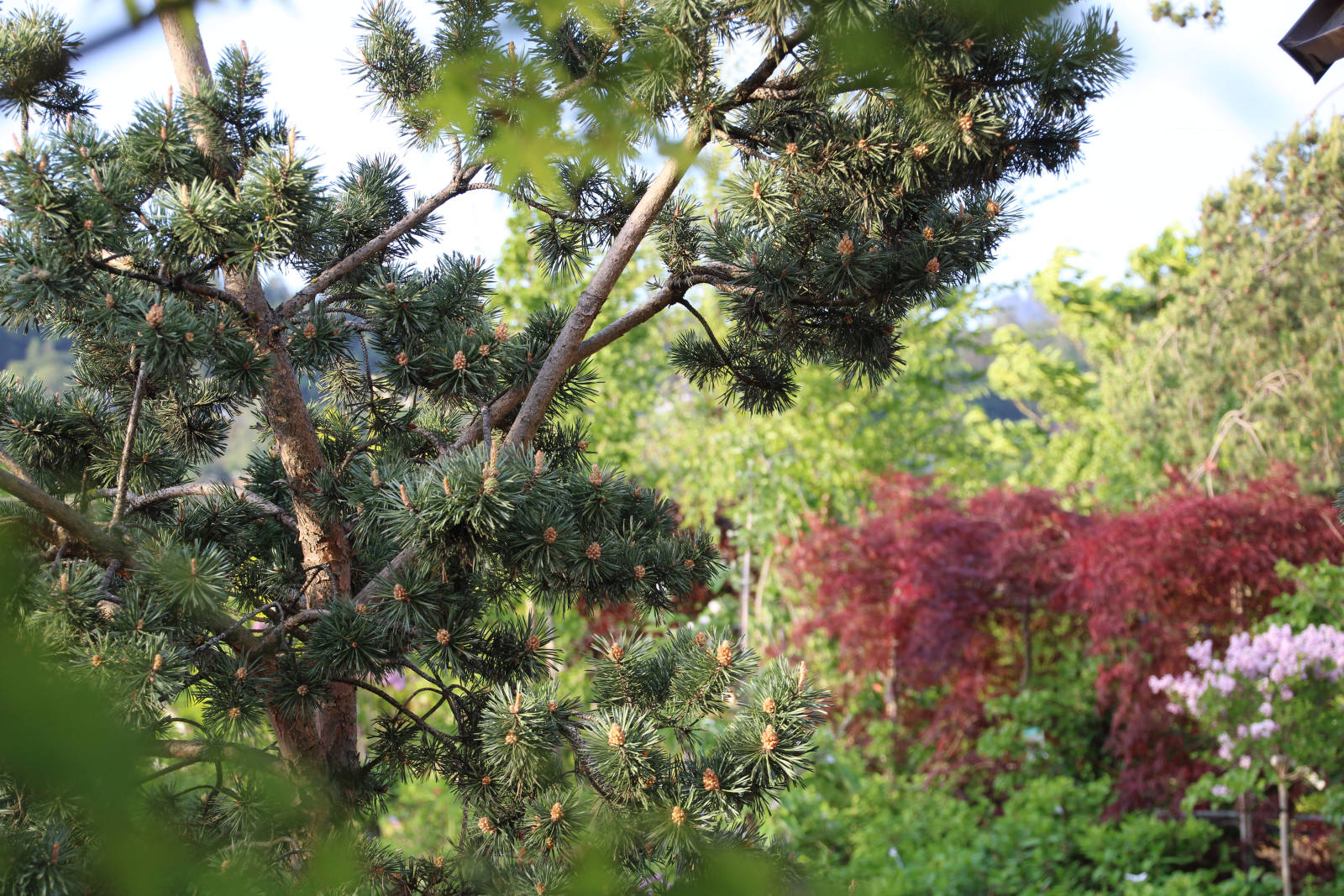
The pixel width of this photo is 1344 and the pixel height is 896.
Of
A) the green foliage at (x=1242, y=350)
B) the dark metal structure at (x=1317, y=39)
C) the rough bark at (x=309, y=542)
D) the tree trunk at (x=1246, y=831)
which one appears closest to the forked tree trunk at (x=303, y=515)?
the rough bark at (x=309, y=542)

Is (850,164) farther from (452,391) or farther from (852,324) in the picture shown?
(452,391)

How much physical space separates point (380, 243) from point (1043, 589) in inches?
143

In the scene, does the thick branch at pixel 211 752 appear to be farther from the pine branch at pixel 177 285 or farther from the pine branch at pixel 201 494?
the pine branch at pixel 177 285

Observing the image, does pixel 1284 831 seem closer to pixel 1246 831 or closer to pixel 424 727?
pixel 1246 831

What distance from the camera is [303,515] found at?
1.72 meters

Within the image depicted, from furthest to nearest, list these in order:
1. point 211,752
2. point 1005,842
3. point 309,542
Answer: point 1005,842
point 309,542
point 211,752

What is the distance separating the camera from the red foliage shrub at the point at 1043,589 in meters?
3.84

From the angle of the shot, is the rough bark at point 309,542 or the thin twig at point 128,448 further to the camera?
the rough bark at point 309,542

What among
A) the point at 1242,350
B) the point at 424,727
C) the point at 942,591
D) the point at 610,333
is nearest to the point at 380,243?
the point at 610,333

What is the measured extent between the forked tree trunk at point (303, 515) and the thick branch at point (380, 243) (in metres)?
0.06

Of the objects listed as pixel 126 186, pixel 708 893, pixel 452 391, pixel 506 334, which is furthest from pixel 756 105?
pixel 708 893

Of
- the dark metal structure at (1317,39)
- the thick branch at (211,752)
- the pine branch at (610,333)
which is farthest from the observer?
the pine branch at (610,333)

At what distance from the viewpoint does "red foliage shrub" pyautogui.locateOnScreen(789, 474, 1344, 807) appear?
384 cm

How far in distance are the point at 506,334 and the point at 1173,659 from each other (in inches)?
127
